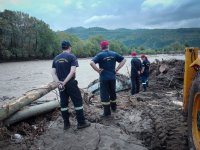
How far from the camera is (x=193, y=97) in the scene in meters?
4.72

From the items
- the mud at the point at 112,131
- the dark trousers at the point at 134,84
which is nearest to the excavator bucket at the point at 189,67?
the mud at the point at 112,131

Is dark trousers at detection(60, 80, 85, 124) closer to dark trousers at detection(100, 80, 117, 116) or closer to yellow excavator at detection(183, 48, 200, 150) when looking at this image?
dark trousers at detection(100, 80, 117, 116)

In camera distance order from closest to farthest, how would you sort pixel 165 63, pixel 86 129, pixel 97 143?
1. pixel 97 143
2. pixel 86 129
3. pixel 165 63

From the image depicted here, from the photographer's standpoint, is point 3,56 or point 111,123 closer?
point 111,123

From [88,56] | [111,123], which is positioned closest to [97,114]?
[111,123]

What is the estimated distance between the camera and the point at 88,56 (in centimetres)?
11362

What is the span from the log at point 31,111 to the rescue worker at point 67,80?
3.72ft

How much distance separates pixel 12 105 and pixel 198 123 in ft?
15.1

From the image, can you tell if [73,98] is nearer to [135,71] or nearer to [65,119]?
[65,119]

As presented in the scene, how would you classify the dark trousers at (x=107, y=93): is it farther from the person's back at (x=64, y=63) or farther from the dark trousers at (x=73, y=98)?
the person's back at (x=64, y=63)

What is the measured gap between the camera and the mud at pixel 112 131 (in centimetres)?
642

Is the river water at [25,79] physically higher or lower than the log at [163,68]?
lower

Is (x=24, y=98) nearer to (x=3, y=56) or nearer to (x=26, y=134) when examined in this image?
(x=26, y=134)

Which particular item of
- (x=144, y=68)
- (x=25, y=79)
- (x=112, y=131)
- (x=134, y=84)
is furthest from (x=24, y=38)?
(x=112, y=131)
